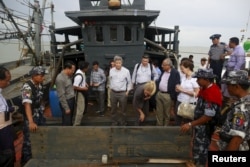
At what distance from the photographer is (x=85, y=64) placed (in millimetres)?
6156

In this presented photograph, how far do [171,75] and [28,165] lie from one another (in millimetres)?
3273

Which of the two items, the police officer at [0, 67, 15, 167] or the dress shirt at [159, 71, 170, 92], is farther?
the dress shirt at [159, 71, 170, 92]

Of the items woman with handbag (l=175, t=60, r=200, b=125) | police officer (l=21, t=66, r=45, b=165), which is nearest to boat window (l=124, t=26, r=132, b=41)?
woman with handbag (l=175, t=60, r=200, b=125)

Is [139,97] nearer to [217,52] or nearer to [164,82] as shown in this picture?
[164,82]

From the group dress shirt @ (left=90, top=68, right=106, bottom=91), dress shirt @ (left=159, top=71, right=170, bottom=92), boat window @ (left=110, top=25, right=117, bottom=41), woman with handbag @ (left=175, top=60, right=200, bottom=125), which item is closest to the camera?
woman with handbag @ (left=175, top=60, right=200, bottom=125)

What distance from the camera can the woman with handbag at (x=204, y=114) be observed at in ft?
11.9

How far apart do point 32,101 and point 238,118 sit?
128 inches

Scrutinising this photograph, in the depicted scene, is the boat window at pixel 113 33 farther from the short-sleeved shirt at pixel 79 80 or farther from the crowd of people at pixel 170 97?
the short-sleeved shirt at pixel 79 80

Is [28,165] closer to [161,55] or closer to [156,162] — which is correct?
[156,162]

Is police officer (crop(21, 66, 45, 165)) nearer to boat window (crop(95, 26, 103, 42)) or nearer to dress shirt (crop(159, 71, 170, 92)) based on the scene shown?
dress shirt (crop(159, 71, 170, 92))

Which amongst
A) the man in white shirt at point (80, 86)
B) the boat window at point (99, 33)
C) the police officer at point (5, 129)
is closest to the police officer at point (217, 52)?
the boat window at point (99, 33)

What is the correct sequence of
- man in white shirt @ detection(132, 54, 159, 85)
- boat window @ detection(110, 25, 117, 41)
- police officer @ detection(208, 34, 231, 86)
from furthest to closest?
boat window @ detection(110, 25, 117, 41)
police officer @ detection(208, 34, 231, 86)
man in white shirt @ detection(132, 54, 159, 85)

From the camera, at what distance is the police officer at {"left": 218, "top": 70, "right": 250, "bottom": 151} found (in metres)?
2.59

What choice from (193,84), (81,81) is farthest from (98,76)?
(193,84)
